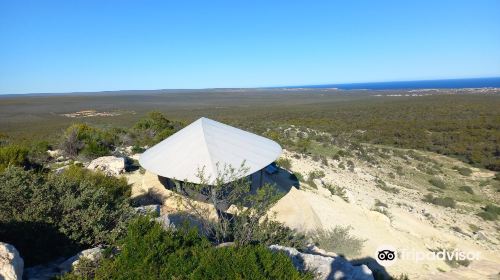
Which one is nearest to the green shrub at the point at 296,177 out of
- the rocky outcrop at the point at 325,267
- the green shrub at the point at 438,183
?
the green shrub at the point at 438,183

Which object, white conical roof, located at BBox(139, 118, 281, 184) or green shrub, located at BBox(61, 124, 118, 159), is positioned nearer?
white conical roof, located at BBox(139, 118, 281, 184)

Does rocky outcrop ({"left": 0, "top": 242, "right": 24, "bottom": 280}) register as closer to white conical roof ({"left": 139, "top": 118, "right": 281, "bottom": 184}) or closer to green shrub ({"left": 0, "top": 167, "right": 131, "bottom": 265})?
green shrub ({"left": 0, "top": 167, "right": 131, "bottom": 265})

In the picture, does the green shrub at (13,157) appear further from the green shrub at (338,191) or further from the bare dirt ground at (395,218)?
the green shrub at (338,191)

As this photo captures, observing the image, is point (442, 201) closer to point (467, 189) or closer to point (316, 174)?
point (467, 189)

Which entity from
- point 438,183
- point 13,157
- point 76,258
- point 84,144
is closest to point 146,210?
point 76,258

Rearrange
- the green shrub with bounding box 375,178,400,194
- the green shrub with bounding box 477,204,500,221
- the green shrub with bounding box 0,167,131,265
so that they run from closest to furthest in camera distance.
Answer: the green shrub with bounding box 0,167,131,265
the green shrub with bounding box 477,204,500,221
the green shrub with bounding box 375,178,400,194

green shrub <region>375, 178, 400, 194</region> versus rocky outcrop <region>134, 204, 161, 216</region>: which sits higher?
rocky outcrop <region>134, 204, 161, 216</region>

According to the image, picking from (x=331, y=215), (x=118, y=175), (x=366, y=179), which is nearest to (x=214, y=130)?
(x=118, y=175)
